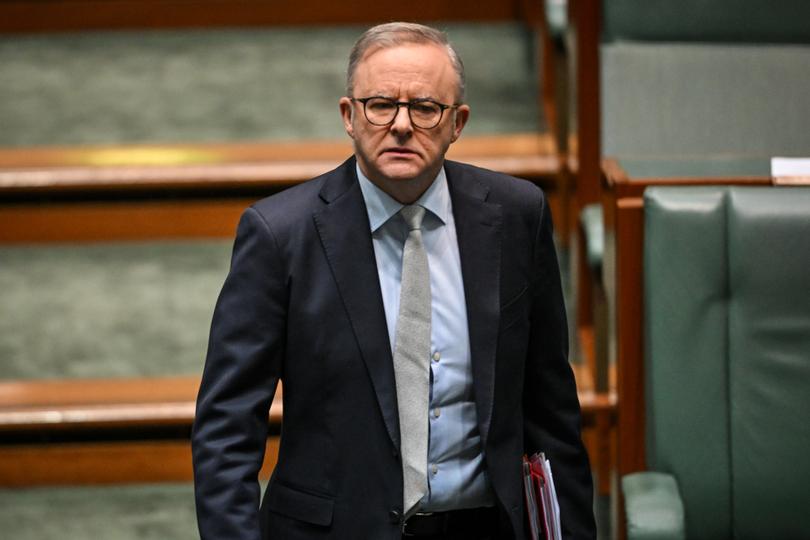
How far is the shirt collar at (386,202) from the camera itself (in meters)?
0.78

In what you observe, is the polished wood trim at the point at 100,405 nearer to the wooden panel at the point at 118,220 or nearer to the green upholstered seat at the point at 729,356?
the wooden panel at the point at 118,220

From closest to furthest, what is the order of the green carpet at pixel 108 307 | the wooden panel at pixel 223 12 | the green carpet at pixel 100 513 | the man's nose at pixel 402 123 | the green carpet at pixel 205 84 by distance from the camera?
the man's nose at pixel 402 123 < the green carpet at pixel 100 513 < the green carpet at pixel 108 307 < the green carpet at pixel 205 84 < the wooden panel at pixel 223 12

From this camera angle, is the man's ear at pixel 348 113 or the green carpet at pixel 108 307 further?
the green carpet at pixel 108 307

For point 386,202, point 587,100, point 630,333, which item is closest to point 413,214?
point 386,202

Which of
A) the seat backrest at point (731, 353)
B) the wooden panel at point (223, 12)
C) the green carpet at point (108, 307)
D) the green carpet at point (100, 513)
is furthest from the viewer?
the wooden panel at point (223, 12)

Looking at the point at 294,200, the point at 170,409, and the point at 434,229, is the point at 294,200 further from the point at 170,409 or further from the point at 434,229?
the point at 170,409

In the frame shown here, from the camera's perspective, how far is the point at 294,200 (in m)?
0.78

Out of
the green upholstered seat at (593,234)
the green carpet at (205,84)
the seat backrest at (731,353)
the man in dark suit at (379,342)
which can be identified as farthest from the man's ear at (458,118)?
the green carpet at (205,84)

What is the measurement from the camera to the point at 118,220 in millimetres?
1450

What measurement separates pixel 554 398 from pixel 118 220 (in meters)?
0.75

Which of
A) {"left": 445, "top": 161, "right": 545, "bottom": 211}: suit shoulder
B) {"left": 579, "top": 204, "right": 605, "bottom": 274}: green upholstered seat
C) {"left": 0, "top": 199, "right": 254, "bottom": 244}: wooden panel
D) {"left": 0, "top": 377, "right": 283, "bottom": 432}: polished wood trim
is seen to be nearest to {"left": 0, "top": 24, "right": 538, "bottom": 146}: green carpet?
{"left": 0, "top": 199, "right": 254, "bottom": 244}: wooden panel

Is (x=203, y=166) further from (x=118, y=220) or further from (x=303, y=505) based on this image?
(x=303, y=505)

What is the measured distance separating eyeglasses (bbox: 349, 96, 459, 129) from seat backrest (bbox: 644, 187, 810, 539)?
1.04 ft

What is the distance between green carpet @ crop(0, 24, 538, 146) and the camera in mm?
1563
